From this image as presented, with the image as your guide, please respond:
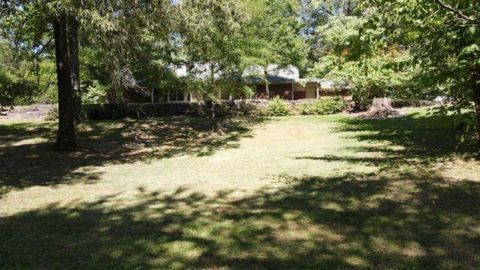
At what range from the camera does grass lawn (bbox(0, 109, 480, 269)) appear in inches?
219

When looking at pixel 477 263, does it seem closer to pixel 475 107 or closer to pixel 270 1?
pixel 475 107

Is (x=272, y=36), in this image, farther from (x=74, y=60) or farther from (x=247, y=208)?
(x=247, y=208)

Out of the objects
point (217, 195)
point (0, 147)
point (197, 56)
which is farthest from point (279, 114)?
point (217, 195)

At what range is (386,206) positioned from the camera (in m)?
7.55

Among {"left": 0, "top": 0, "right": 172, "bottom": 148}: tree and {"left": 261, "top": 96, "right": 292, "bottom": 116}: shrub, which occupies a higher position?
{"left": 0, "top": 0, "right": 172, "bottom": 148}: tree

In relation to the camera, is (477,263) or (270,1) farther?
(270,1)

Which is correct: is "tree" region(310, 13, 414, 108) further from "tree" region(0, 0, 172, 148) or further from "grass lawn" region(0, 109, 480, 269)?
"tree" region(0, 0, 172, 148)

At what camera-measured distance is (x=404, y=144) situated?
15344mm

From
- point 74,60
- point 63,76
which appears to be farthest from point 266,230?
point 74,60

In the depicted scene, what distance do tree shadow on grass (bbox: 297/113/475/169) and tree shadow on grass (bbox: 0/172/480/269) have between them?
2837mm

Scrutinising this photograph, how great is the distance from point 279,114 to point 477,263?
26.5m

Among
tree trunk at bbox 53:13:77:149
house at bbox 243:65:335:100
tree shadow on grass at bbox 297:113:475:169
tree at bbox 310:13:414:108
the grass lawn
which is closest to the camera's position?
the grass lawn

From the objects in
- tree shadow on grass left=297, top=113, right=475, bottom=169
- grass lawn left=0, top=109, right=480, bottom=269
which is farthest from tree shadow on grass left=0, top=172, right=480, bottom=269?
tree shadow on grass left=297, top=113, right=475, bottom=169

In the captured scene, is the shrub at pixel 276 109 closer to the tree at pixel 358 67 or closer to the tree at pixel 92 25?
the tree at pixel 358 67
